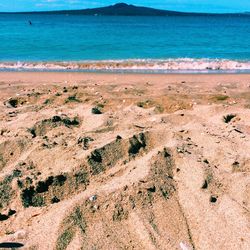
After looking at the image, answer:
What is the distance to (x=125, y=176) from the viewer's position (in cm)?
498

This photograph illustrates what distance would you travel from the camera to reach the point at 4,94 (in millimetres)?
9977

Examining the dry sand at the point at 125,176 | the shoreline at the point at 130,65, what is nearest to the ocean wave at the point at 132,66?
the shoreline at the point at 130,65

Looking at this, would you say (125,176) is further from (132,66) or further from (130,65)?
(130,65)

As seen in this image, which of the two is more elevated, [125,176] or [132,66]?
[125,176]

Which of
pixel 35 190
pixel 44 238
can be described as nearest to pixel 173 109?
pixel 35 190

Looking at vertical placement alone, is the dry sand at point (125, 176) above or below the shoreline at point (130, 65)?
above

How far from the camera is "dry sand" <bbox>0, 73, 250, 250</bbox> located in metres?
3.96

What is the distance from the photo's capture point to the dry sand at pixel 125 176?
13.0 ft

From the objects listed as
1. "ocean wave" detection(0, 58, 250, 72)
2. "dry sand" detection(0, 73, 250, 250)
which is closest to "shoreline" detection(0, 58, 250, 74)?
"ocean wave" detection(0, 58, 250, 72)

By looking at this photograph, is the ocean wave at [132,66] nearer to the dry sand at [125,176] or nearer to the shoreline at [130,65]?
the shoreline at [130,65]

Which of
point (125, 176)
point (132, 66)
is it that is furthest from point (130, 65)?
point (125, 176)

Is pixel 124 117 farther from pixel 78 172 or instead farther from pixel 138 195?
pixel 138 195

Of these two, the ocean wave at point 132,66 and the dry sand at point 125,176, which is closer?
the dry sand at point 125,176

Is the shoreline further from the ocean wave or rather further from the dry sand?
the dry sand
